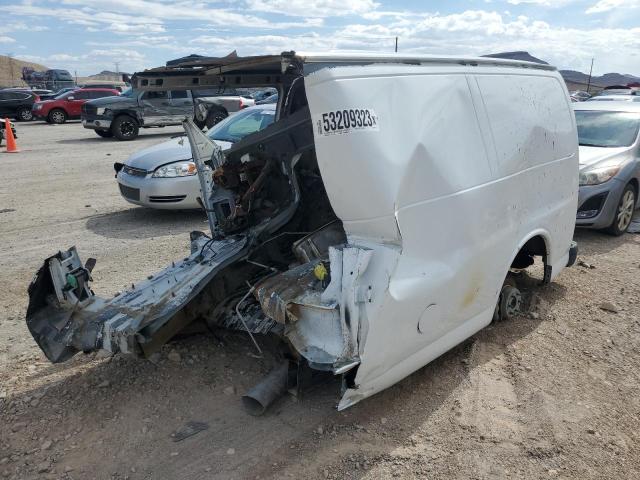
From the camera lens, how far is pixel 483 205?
328 cm

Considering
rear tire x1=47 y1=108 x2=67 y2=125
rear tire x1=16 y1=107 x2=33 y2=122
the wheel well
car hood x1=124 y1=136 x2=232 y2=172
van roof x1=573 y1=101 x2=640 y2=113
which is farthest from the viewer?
rear tire x1=16 y1=107 x2=33 y2=122

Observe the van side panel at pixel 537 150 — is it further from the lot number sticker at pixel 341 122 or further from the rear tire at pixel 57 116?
the rear tire at pixel 57 116

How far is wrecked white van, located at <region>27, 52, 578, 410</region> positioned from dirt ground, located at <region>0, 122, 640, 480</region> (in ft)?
1.00

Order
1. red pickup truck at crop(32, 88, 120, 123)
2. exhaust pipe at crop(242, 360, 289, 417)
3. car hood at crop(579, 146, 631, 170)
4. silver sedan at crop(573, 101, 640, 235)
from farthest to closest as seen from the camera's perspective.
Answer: red pickup truck at crop(32, 88, 120, 123), car hood at crop(579, 146, 631, 170), silver sedan at crop(573, 101, 640, 235), exhaust pipe at crop(242, 360, 289, 417)

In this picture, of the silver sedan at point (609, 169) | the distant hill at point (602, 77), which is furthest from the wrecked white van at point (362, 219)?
the distant hill at point (602, 77)

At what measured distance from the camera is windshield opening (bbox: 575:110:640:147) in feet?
24.2

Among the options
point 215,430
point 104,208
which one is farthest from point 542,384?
point 104,208

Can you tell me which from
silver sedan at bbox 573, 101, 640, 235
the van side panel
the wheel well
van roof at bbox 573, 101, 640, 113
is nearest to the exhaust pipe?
the van side panel

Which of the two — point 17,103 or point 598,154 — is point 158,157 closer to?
point 598,154

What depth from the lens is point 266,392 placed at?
128 inches

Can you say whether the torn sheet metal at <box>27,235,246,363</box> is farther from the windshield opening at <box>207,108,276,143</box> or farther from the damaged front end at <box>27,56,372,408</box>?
the windshield opening at <box>207,108,276,143</box>

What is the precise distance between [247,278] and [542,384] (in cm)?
220

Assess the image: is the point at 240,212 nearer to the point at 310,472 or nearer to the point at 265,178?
the point at 265,178

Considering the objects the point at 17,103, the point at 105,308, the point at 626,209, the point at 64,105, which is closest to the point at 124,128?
the point at 64,105
